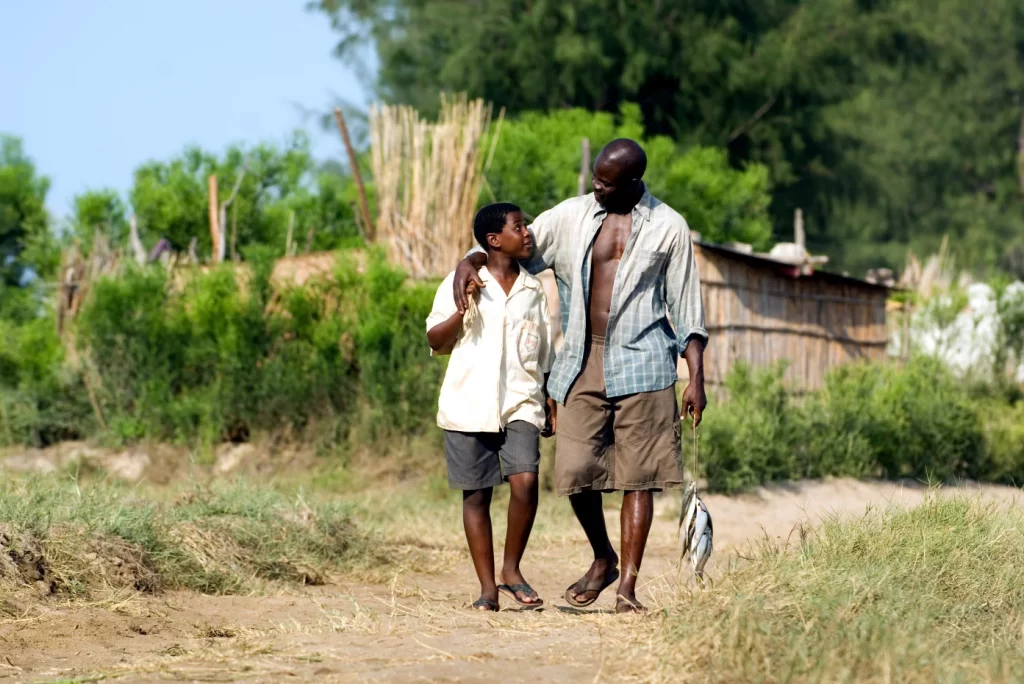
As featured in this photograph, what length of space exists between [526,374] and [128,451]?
855 centimetres

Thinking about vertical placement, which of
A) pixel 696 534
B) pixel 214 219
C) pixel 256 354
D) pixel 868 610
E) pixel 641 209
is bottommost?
pixel 868 610

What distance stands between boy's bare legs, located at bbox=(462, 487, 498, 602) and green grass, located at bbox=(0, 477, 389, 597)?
1.51 m

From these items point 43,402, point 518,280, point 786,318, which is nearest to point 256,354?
point 43,402

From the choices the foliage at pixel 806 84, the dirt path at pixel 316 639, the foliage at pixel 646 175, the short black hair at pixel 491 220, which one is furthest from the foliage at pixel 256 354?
the foliage at pixel 806 84

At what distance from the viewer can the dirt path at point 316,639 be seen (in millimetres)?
3998

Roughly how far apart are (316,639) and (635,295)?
1758mm

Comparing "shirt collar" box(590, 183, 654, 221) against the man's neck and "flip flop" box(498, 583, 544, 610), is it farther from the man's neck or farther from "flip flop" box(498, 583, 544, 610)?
"flip flop" box(498, 583, 544, 610)

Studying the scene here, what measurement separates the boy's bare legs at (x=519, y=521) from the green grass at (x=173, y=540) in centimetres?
161

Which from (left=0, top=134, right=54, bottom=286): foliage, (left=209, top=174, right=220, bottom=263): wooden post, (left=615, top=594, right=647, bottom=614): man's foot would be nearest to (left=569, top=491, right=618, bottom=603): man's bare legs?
(left=615, top=594, right=647, bottom=614): man's foot

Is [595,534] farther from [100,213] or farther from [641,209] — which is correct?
→ [100,213]

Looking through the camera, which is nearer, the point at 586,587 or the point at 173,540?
the point at 586,587

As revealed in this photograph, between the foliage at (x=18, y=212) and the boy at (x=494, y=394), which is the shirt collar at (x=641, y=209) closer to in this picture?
the boy at (x=494, y=394)

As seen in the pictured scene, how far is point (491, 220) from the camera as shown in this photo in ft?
17.2

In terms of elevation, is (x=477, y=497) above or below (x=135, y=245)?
below
